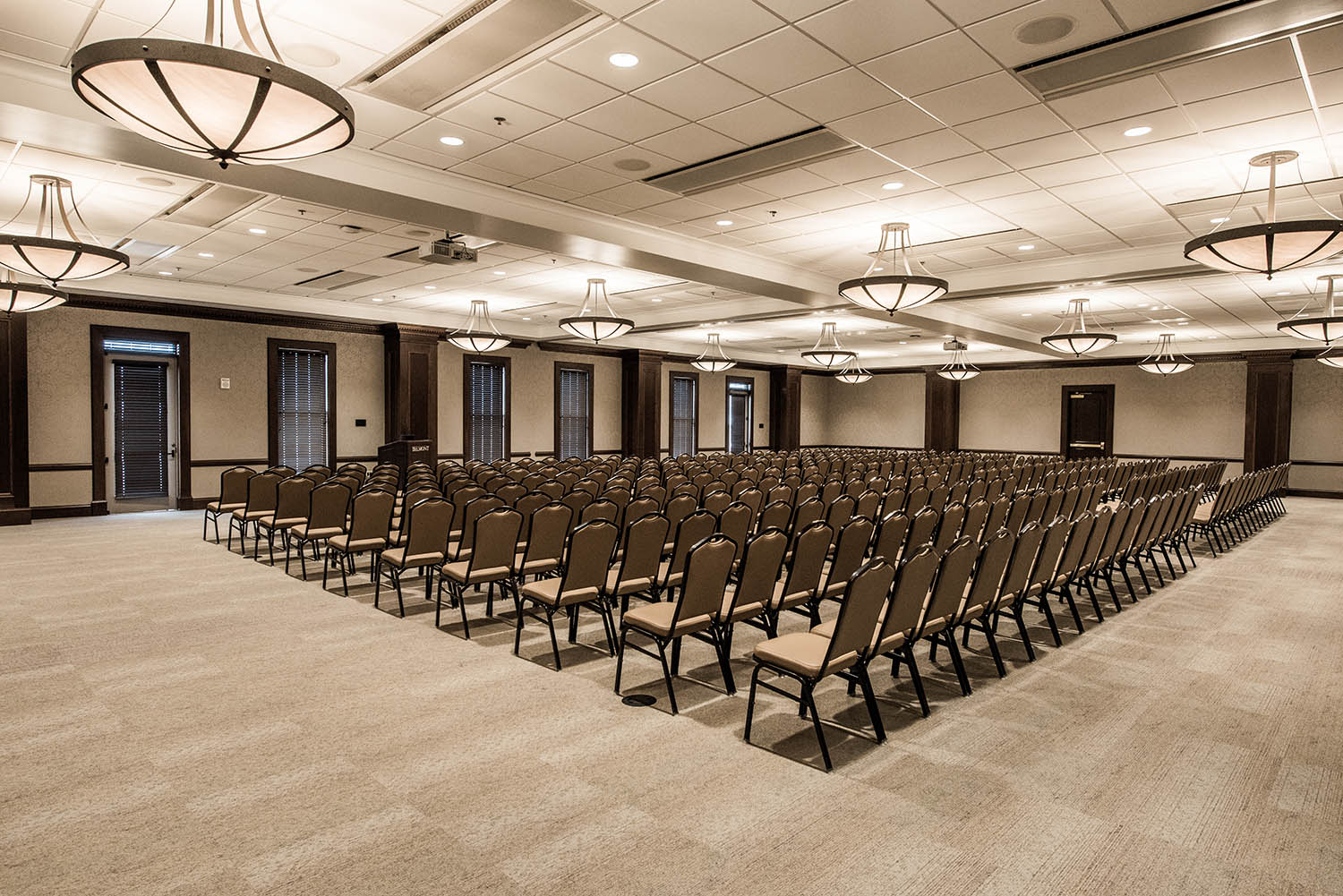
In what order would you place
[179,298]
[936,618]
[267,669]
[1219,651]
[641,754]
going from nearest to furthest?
[641,754]
[936,618]
[267,669]
[1219,651]
[179,298]

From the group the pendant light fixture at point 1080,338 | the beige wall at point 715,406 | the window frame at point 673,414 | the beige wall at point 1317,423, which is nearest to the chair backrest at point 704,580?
the pendant light fixture at point 1080,338

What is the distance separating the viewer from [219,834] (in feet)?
9.28

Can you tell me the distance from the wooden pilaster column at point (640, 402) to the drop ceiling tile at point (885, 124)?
13.8 metres

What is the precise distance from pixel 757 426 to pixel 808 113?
63.3 ft

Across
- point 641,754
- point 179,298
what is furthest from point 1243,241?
point 179,298

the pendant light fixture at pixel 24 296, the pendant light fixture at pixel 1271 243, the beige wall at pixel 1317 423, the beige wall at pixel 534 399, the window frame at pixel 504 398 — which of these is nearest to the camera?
the pendant light fixture at pixel 1271 243

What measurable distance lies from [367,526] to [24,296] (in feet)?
19.1

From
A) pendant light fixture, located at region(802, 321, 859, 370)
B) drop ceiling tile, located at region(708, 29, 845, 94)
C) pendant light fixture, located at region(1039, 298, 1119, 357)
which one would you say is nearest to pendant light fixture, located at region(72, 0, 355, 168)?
drop ceiling tile, located at region(708, 29, 845, 94)

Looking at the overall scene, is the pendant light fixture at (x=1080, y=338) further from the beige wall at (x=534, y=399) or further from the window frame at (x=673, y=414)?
the beige wall at (x=534, y=399)

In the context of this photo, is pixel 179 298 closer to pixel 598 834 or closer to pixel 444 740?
pixel 444 740

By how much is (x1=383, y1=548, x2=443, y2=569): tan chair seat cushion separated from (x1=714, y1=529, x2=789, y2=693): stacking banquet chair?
102 inches

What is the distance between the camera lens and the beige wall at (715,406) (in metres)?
21.7

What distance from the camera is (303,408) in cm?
1455

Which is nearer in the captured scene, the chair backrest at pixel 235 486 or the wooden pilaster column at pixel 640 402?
the chair backrest at pixel 235 486
